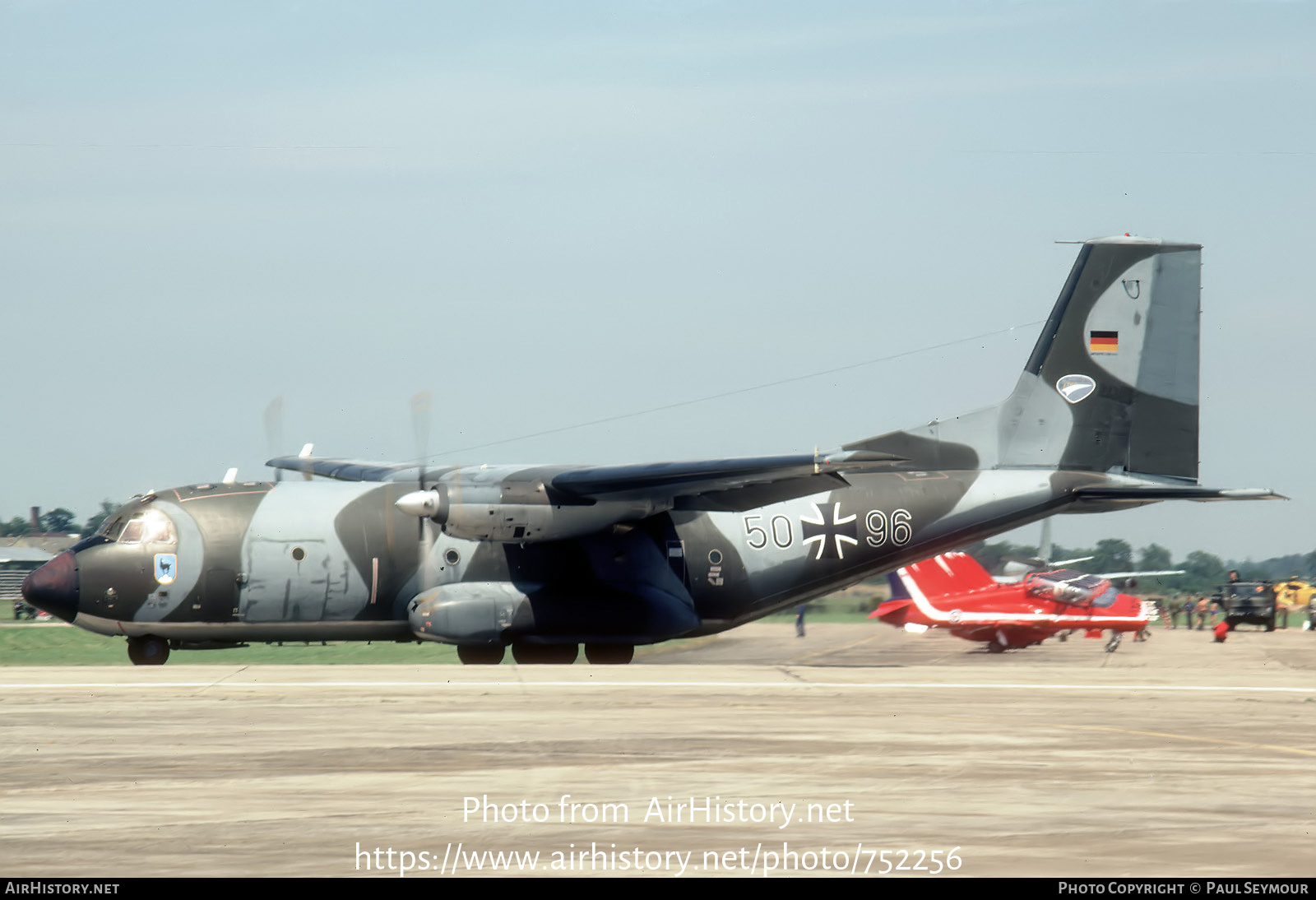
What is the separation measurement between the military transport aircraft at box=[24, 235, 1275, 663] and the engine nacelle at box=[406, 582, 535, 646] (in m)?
0.04

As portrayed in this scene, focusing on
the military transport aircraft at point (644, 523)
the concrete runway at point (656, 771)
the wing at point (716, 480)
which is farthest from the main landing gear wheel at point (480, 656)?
the wing at point (716, 480)

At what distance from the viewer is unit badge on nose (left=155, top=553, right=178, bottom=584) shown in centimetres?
2169

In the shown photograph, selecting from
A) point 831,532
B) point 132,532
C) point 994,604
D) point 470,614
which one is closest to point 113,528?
point 132,532

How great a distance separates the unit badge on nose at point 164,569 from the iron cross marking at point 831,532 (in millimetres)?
10437

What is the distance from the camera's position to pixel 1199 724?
590 inches

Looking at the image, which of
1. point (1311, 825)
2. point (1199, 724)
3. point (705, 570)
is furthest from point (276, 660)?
point (1311, 825)

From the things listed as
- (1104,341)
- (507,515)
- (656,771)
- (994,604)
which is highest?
(1104,341)

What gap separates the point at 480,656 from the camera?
2370 cm

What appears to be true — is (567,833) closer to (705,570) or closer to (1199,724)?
(1199,724)

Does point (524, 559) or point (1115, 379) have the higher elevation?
point (1115, 379)

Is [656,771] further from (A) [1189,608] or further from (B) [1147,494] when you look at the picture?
(A) [1189,608]

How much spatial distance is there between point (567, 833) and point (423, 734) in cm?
538

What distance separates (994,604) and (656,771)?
1943 centimetres

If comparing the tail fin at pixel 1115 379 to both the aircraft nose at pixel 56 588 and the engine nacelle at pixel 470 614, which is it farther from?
the aircraft nose at pixel 56 588
